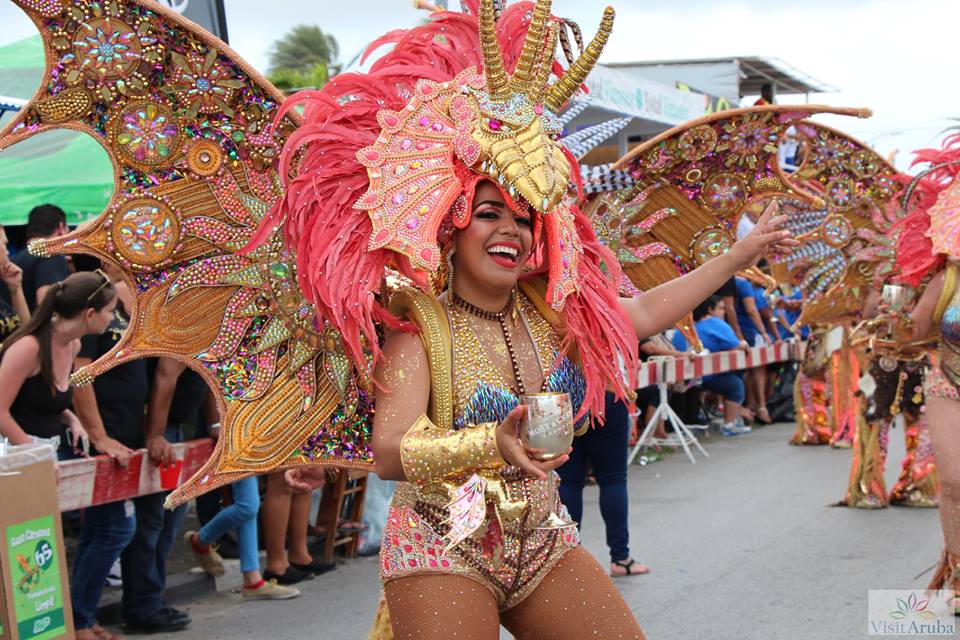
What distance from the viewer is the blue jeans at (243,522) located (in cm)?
623

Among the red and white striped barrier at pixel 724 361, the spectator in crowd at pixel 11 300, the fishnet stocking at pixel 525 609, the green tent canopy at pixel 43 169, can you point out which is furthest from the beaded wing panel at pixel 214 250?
the red and white striped barrier at pixel 724 361

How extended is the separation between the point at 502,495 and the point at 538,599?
314mm

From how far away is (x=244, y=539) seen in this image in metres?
6.38

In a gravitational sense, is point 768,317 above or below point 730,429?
above

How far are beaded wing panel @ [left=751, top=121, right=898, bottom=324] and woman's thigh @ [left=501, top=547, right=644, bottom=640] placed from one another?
1638mm

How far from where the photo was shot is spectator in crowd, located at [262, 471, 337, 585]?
21.5 feet

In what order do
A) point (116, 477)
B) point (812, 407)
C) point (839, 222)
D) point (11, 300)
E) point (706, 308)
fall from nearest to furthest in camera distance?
point (116, 477) < point (839, 222) < point (11, 300) < point (812, 407) < point (706, 308)

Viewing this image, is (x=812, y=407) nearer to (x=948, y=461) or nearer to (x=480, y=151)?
(x=948, y=461)

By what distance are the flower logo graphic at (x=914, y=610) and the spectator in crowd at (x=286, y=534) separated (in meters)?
3.23

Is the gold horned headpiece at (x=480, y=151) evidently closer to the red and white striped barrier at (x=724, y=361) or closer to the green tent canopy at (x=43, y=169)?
the green tent canopy at (x=43, y=169)

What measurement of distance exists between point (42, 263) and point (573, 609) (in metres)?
4.86

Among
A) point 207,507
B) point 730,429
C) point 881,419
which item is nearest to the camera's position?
point 207,507

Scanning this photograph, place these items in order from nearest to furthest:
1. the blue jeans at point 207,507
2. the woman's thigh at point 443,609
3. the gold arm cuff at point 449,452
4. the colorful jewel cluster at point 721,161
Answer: the gold arm cuff at point 449,452
the woman's thigh at point 443,609
the colorful jewel cluster at point 721,161
the blue jeans at point 207,507

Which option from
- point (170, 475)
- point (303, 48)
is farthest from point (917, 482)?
point (303, 48)
